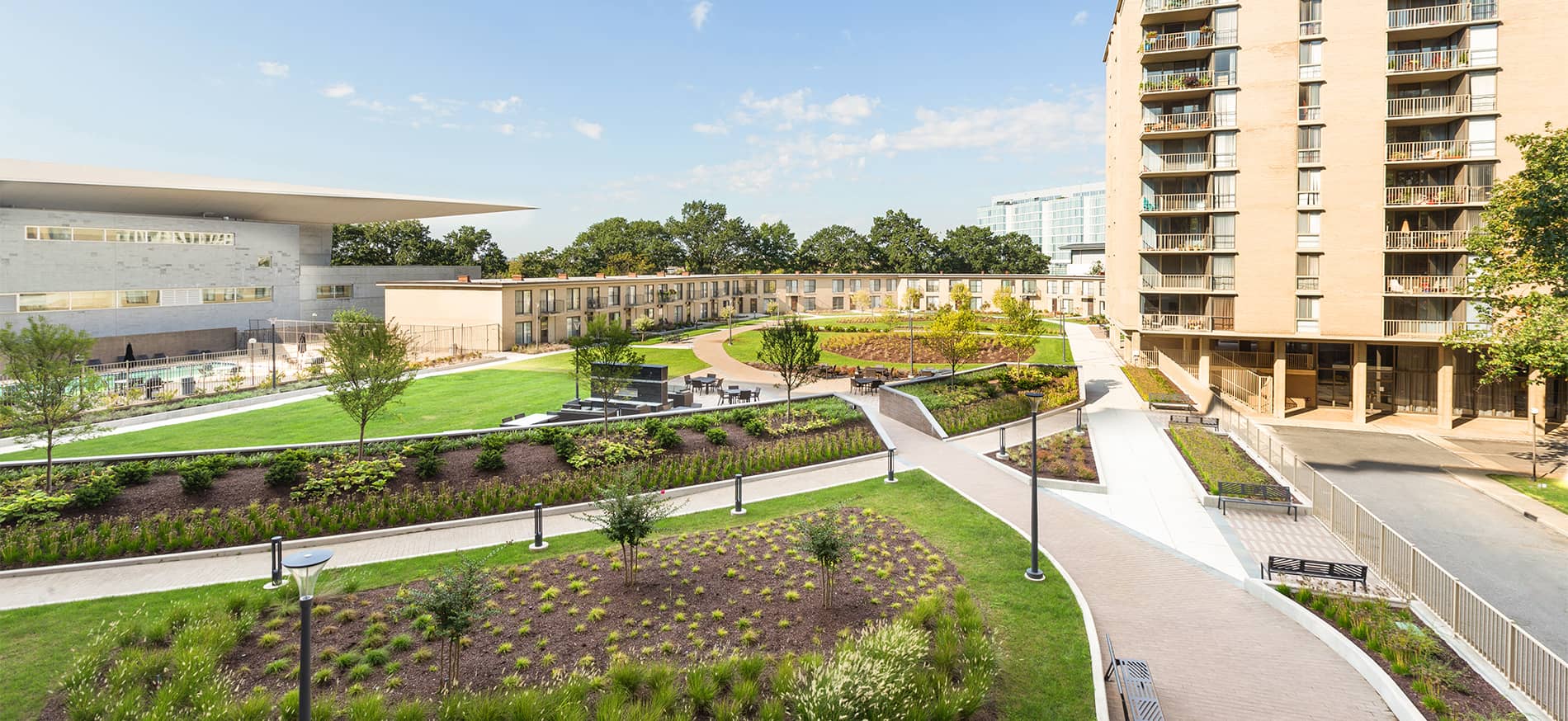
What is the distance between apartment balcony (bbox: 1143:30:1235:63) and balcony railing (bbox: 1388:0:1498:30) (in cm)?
636

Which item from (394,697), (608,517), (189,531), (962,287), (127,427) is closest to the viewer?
(394,697)

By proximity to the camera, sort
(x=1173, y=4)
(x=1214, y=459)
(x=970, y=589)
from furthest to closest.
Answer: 1. (x=1173, y=4)
2. (x=1214, y=459)
3. (x=970, y=589)

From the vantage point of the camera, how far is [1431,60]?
101 ft

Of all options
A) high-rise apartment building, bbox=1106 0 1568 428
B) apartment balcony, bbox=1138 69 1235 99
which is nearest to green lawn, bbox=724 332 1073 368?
high-rise apartment building, bbox=1106 0 1568 428

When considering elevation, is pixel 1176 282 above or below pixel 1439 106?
below

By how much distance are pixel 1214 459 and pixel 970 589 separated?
44.1ft

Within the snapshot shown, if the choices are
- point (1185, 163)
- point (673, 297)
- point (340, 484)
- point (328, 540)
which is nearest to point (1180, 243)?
point (1185, 163)

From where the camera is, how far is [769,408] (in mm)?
26406

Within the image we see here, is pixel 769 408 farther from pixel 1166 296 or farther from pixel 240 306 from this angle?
pixel 240 306

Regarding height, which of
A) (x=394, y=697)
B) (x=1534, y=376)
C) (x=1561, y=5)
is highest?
(x=1561, y=5)

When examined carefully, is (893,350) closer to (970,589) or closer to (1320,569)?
(1320,569)

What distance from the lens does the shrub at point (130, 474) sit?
1606 centimetres

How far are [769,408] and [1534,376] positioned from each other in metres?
25.5

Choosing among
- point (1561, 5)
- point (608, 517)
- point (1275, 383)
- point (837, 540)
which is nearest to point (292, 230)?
point (608, 517)
